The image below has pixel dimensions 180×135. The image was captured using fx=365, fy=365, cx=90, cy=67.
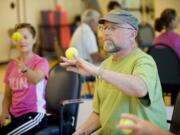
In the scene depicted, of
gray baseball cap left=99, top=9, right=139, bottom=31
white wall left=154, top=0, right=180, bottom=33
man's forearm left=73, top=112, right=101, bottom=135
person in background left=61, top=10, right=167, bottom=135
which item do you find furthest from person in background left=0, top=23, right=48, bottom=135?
white wall left=154, top=0, right=180, bottom=33

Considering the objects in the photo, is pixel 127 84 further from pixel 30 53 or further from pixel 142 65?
pixel 30 53

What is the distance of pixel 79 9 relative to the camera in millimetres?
7613

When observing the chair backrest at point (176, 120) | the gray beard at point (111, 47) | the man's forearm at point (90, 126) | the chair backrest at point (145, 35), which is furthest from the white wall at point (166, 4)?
the gray beard at point (111, 47)

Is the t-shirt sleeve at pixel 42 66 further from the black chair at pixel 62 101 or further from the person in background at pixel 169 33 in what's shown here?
the person in background at pixel 169 33

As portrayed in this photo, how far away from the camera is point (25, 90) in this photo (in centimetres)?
242

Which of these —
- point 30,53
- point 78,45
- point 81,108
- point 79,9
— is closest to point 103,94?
point 30,53

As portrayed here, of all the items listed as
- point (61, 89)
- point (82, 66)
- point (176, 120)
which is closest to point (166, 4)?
point (61, 89)

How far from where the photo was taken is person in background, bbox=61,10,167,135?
4.95ft

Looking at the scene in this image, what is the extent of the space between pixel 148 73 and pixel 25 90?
110cm

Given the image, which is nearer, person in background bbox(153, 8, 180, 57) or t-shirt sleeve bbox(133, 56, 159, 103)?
t-shirt sleeve bbox(133, 56, 159, 103)

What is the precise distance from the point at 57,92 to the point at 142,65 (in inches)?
42.0

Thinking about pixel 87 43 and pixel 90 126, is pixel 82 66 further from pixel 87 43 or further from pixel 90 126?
pixel 87 43

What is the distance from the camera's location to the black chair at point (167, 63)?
3398 mm

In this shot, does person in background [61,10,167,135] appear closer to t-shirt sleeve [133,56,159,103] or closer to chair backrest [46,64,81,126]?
t-shirt sleeve [133,56,159,103]
